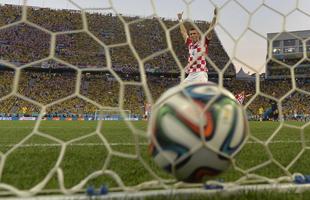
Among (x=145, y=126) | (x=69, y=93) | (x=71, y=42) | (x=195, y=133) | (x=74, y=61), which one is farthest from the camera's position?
(x=71, y=42)

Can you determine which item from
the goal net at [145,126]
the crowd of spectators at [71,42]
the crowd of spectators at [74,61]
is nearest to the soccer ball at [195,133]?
the goal net at [145,126]

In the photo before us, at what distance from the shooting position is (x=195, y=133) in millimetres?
1917

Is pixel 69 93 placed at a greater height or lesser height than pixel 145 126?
greater

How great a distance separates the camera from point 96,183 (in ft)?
8.36

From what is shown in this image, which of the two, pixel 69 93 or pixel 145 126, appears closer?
pixel 145 126

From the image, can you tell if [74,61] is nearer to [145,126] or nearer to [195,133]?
[145,126]

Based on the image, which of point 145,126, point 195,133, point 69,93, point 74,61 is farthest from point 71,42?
point 195,133

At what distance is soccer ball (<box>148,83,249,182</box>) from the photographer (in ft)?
6.32

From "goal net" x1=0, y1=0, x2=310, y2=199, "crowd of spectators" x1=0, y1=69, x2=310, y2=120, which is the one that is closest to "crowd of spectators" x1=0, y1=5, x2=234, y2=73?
"crowd of spectators" x1=0, y1=69, x2=310, y2=120

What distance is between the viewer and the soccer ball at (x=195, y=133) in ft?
6.32

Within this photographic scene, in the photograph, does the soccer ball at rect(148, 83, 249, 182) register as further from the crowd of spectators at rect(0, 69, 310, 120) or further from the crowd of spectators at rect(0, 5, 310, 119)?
the crowd of spectators at rect(0, 5, 310, 119)

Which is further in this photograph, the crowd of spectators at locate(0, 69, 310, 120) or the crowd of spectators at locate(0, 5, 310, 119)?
the crowd of spectators at locate(0, 5, 310, 119)

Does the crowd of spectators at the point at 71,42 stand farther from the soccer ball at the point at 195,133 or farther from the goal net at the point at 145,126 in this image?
the soccer ball at the point at 195,133

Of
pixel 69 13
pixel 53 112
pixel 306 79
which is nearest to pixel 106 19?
pixel 69 13
